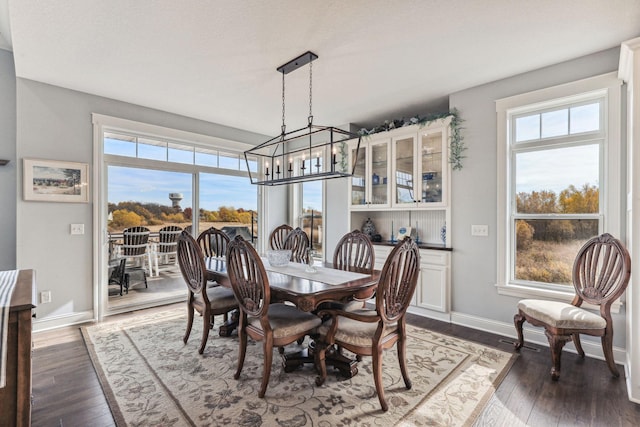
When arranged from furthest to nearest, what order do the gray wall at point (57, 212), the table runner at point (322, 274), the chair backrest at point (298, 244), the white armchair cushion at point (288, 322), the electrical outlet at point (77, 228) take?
the chair backrest at point (298, 244)
the electrical outlet at point (77, 228)
the gray wall at point (57, 212)
the table runner at point (322, 274)
the white armchair cushion at point (288, 322)

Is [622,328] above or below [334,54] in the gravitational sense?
below

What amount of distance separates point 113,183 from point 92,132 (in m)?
0.65

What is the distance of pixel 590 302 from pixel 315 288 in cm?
227

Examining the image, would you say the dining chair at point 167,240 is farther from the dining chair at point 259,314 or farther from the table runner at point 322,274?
the dining chair at point 259,314

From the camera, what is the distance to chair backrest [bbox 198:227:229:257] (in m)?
3.68

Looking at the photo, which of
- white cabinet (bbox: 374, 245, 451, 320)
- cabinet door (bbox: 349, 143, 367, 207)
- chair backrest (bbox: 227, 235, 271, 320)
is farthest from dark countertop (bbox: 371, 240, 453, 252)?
chair backrest (bbox: 227, 235, 271, 320)

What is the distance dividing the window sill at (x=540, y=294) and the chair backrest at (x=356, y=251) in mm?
1403

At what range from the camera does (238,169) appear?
5.21 meters

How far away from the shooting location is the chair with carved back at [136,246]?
164 inches

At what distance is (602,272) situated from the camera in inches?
97.4

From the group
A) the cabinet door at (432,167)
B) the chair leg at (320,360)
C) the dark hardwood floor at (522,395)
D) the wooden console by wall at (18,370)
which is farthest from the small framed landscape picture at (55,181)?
the cabinet door at (432,167)

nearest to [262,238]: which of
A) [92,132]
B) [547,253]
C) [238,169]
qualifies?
[238,169]

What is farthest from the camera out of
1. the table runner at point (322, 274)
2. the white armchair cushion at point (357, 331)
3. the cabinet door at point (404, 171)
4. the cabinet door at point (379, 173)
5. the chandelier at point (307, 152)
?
the cabinet door at point (379, 173)

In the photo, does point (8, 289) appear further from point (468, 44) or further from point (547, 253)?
point (547, 253)
